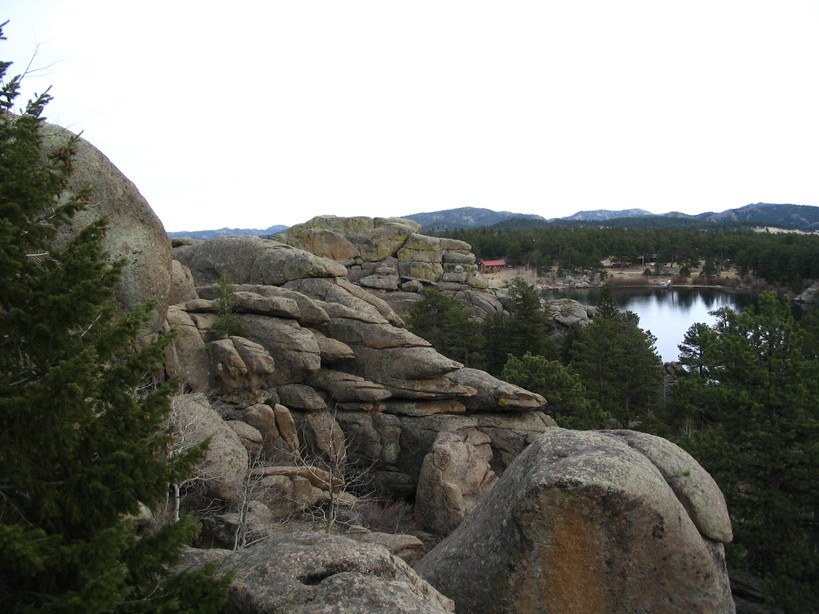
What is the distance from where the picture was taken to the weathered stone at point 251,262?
82.1ft

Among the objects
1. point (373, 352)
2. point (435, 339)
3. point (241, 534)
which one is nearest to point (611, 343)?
point (435, 339)

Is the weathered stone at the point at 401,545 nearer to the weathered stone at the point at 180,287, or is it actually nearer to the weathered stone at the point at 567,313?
the weathered stone at the point at 180,287

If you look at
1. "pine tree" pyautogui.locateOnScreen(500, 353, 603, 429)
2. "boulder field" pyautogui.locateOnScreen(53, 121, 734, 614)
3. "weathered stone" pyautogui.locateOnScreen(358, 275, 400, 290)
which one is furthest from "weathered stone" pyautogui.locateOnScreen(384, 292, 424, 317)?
"pine tree" pyautogui.locateOnScreen(500, 353, 603, 429)

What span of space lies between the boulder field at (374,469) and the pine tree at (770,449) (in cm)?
486

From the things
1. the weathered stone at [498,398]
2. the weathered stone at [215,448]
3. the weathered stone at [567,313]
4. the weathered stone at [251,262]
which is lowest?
the weathered stone at [567,313]

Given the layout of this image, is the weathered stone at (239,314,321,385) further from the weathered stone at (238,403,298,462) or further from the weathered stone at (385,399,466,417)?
the weathered stone at (385,399,466,417)

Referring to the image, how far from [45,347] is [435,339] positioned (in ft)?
96.0

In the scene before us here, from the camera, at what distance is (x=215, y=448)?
13.6m

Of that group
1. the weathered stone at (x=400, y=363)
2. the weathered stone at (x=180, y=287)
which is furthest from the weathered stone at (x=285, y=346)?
the weathered stone at (x=180, y=287)

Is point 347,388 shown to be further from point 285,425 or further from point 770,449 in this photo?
point 770,449

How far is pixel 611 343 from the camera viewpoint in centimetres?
3025

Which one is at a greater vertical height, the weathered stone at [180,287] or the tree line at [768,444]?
the weathered stone at [180,287]

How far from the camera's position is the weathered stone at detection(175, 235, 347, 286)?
25.0 meters

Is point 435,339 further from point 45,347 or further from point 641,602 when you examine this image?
point 45,347
